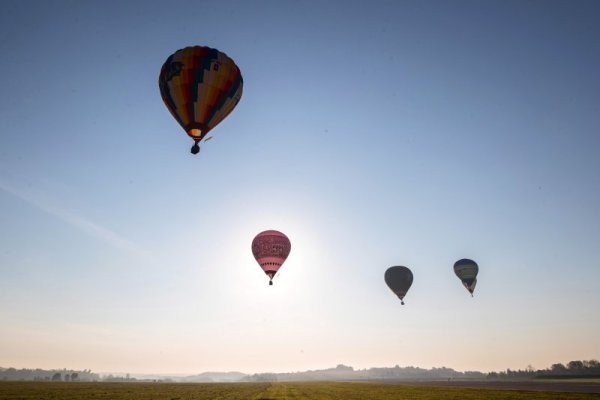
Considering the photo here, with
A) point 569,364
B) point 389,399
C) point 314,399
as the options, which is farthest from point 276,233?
point 569,364

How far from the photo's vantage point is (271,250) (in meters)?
41.9

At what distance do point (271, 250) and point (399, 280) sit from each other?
1305 inches

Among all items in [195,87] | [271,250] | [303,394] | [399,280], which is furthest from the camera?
[399,280]

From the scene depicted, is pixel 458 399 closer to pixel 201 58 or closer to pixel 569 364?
pixel 201 58

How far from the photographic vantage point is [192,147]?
87.7 ft

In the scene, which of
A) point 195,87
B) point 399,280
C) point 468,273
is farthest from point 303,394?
point 468,273

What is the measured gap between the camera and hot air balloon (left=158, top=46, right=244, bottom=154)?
27.7 m

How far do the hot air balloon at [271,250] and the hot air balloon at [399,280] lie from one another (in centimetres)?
3047

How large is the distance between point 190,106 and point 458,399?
31659 mm

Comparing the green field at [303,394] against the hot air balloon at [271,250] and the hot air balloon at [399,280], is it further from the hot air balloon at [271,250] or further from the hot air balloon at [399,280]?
the hot air balloon at [399,280]

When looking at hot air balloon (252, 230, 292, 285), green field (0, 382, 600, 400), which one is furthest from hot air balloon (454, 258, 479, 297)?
hot air balloon (252, 230, 292, 285)

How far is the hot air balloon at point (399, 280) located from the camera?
6556cm

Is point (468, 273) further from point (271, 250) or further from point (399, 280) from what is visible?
point (271, 250)

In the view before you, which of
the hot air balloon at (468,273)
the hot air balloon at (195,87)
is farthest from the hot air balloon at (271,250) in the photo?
the hot air balloon at (468,273)
